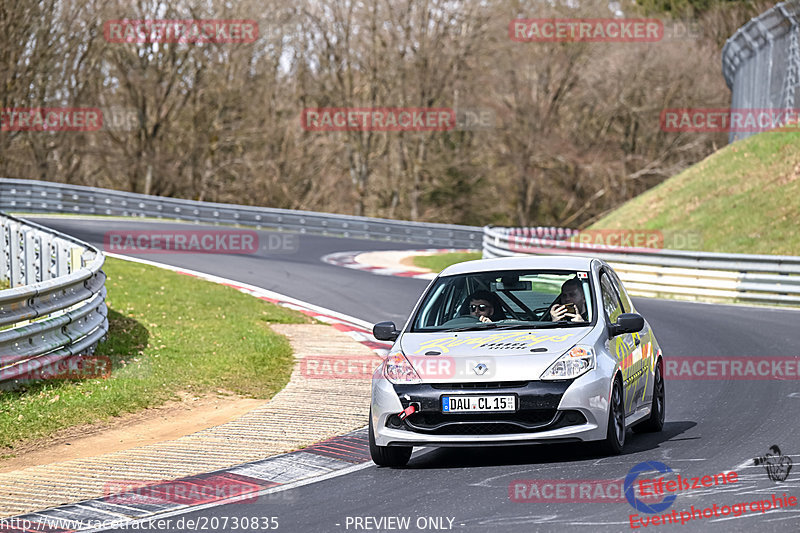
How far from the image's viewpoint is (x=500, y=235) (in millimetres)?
28141

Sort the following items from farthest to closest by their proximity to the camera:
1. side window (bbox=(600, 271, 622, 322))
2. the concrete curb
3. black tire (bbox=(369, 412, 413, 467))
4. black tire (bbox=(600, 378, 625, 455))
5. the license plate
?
the concrete curb
side window (bbox=(600, 271, 622, 322))
black tire (bbox=(369, 412, 413, 467))
black tire (bbox=(600, 378, 625, 455))
the license plate

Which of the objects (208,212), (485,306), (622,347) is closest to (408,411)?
(485,306)

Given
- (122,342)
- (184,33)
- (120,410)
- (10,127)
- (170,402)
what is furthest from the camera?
(184,33)

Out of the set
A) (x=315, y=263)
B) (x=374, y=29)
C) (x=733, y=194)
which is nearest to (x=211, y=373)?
(x=315, y=263)

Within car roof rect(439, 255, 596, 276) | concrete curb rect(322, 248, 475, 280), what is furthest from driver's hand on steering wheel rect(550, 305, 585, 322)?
concrete curb rect(322, 248, 475, 280)

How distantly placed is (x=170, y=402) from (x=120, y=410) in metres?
0.75

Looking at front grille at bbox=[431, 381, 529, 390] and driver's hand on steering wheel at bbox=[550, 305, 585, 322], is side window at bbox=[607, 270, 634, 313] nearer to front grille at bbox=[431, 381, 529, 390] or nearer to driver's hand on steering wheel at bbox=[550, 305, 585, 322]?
driver's hand on steering wheel at bbox=[550, 305, 585, 322]

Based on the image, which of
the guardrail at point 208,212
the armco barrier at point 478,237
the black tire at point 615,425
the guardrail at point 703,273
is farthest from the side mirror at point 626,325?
the guardrail at point 208,212

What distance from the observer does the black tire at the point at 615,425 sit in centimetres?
779

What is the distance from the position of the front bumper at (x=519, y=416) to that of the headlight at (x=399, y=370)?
0.08m

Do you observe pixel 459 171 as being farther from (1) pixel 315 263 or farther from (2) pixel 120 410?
(2) pixel 120 410

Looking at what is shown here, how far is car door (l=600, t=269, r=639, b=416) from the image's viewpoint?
328 inches

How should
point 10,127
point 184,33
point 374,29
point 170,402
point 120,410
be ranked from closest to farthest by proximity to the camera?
point 120,410
point 170,402
point 10,127
point 184,33
point 374,29

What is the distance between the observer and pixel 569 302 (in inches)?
344
